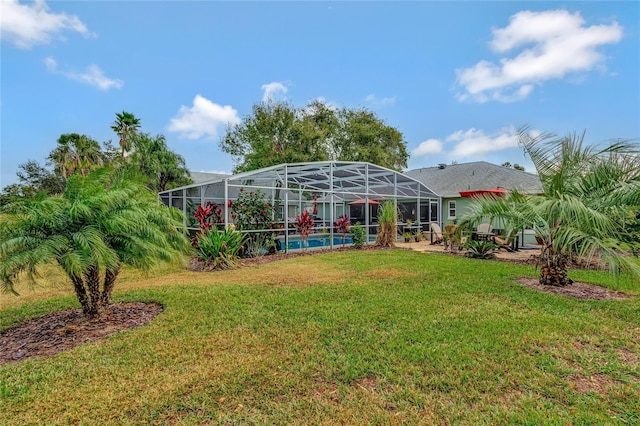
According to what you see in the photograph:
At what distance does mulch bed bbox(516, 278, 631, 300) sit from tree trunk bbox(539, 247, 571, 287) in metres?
0.11

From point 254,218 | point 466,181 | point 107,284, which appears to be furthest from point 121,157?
point 466,181

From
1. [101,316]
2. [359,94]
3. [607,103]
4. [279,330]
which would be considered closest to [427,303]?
[279,330]

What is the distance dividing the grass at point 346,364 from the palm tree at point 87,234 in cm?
98

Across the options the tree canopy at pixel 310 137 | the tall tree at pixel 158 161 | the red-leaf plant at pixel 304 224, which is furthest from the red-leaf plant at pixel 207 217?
the tree canopy at pixel 310 137

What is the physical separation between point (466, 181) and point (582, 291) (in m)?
16.3

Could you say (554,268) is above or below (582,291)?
above

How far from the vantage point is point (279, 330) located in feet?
13.9

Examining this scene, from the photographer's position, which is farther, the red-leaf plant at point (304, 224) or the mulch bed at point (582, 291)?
the red-leaf plant at point (304, 224)

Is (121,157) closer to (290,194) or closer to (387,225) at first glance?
(290,194)

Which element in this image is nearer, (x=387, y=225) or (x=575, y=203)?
(x=575, y=203)

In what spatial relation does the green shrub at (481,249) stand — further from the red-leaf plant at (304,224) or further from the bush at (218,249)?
the bush at (218,249)

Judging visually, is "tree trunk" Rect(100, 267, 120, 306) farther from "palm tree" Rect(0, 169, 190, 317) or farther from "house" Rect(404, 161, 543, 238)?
"house" Rect(404, 161, 543, 238)

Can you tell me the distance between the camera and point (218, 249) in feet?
29.9

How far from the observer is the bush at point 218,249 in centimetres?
912
